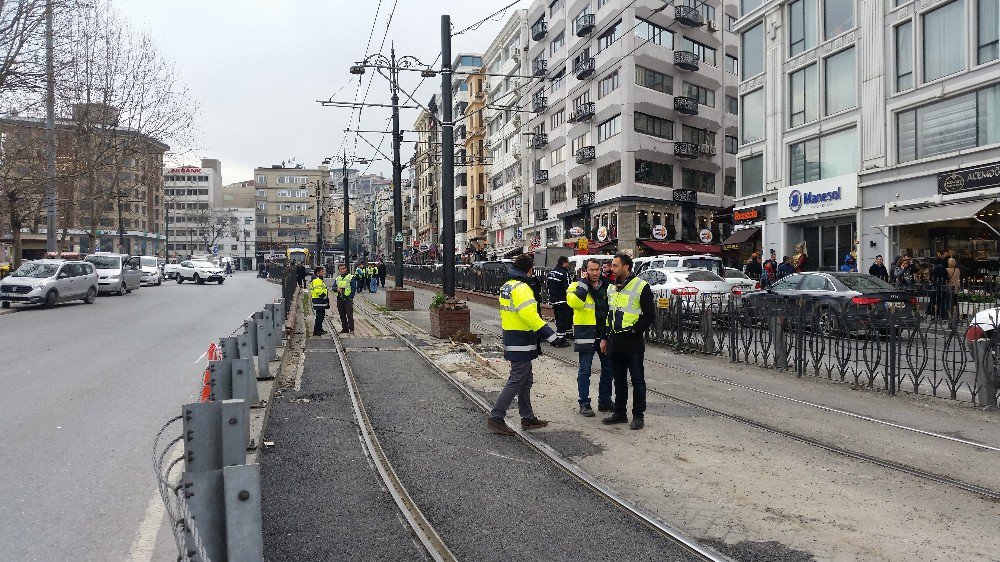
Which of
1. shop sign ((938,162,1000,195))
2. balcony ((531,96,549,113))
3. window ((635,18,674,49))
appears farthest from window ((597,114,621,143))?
Result: shop sign ((938,162,1000,195))

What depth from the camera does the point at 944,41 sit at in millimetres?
23703

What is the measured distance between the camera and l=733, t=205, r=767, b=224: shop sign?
Answer: 33.7 metres

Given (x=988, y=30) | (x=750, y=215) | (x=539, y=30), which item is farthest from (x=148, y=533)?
(x=539, y=30)

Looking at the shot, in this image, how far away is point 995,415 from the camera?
332 inches

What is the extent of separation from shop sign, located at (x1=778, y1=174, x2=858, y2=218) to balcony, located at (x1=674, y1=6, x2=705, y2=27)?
1900cm

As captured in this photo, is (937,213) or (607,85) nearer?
(937,213)

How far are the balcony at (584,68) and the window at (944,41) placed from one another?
84.6 feet

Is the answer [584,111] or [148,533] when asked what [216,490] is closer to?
[148,533]

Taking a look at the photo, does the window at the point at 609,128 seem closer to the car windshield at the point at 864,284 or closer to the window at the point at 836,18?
the window at the point at 836,18

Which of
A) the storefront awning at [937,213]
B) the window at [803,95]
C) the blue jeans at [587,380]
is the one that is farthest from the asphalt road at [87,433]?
the window at [803,95]

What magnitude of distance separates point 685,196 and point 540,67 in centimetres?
1637

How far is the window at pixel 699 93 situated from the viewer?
48844mm

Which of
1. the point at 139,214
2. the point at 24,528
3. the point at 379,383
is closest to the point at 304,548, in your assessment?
the point at 24,528

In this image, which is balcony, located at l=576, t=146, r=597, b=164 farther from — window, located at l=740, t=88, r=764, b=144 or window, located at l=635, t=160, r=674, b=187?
window, located at l=740, t=88, r=764, b=144
